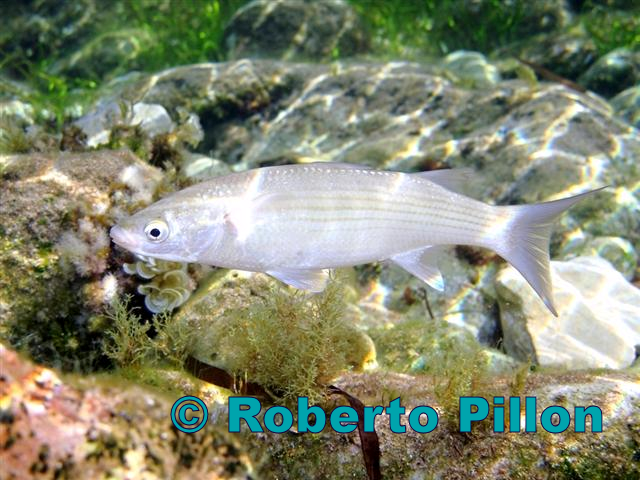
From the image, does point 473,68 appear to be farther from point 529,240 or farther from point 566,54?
point 529,240

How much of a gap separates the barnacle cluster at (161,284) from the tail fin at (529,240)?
105 inches

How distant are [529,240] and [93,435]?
2.94 m

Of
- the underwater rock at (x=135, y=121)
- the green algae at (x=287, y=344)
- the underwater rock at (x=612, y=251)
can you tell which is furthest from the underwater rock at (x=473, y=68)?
the green algae at (x=287, y=344)

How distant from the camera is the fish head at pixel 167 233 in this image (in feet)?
8.71

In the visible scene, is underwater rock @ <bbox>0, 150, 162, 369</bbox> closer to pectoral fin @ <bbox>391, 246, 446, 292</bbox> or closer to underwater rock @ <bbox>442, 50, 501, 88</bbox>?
pectoral fin @ <bbox>391, 246, 446, 292</bbox>

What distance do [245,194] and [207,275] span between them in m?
1.70

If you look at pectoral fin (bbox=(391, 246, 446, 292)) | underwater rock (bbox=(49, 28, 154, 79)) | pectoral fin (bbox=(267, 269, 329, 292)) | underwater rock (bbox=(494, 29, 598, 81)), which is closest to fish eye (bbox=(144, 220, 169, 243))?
pectoral fin (bbox=(267, 269, 329, 292))

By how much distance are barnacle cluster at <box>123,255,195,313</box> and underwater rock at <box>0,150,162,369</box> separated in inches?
10.3

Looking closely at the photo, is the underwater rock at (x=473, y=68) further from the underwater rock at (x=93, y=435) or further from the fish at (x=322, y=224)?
the underwater rock at (x=93, y=435)

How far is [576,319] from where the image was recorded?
4.64 meters

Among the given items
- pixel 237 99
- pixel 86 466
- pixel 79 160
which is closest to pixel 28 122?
pixel 237 99

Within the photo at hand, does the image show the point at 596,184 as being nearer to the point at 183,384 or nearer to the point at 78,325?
the point at 183,384

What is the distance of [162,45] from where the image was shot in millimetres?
Answer: 13297

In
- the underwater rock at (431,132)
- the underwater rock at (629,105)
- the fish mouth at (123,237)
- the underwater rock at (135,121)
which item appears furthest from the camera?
the underwater rock at (629,105)
